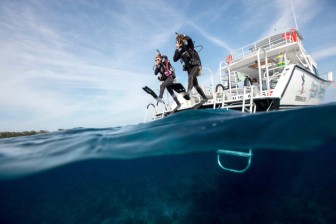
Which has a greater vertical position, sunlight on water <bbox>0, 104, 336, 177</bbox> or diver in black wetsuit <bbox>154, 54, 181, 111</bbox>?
diver in black wetsuit <bbox>154, 54, 181, 111</bbox>

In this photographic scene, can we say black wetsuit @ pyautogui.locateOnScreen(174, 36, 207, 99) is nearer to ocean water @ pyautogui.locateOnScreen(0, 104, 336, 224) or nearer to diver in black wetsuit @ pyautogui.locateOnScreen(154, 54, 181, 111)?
diver in black wetsuit @ pyautogui.locateOnScreen(154, 54, 181, 111)

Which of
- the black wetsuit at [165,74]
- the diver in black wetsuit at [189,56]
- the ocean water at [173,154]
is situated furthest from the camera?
the black wetsuit at [165,74]

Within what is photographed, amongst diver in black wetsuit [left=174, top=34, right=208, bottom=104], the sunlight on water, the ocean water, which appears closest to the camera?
the sunlight on water

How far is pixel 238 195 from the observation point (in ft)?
20.9

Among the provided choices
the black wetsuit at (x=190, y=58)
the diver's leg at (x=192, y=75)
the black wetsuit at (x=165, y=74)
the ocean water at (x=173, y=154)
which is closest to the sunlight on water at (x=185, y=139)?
the ocean water at (x=173, y=154)

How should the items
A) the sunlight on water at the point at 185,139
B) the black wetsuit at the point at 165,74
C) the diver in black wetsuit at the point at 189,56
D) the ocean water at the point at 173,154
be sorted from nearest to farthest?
the sunlight on water at the point at 185,139 < the ocean water at the point at 173,154 < the diver in black wetsuit at the point at 189,56 < the black wetsuit at the point at 165,74

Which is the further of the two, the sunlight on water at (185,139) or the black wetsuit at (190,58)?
the black wetsuit at (190,58)

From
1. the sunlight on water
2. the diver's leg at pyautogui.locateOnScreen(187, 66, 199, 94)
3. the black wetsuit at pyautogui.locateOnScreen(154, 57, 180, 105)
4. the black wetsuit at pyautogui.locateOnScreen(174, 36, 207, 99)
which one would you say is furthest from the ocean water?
the black wetsuit at pyautogui.locateOnScreen(154, 57, 180, 105)

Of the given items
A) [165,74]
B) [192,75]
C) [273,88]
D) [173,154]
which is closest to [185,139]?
[173,154]

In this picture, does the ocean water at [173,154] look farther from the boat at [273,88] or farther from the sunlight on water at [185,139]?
the boat at [273,88]

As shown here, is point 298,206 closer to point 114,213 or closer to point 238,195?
point 238,195

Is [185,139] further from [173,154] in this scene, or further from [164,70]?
[164,70]

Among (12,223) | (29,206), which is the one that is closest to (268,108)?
(12,223)

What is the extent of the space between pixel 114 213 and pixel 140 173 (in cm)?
326
